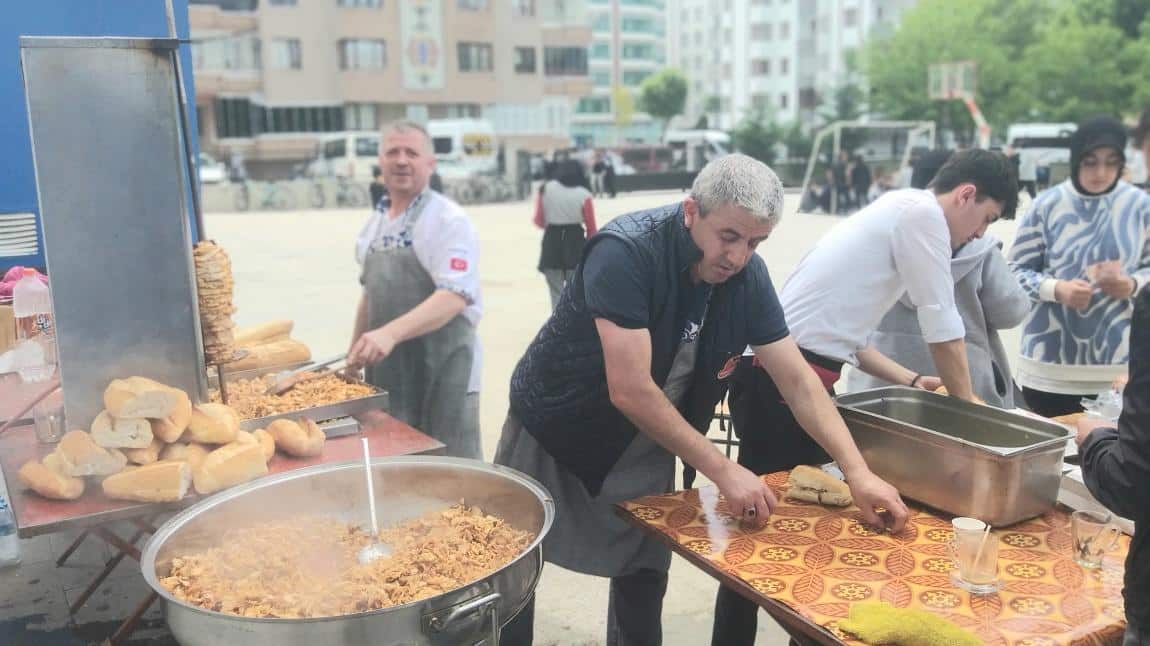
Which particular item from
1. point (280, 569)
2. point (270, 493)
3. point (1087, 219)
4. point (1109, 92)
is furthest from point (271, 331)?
point (1109, 92)

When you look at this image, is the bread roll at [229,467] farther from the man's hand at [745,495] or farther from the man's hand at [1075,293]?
the man's hand at [1075,293]

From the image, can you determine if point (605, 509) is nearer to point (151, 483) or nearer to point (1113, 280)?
point (151, 483)

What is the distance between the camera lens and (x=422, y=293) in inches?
127

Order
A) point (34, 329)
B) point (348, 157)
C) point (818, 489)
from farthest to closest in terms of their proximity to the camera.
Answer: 1. point (348, 157)
2. point (34, 329)
3. point (818, 489)

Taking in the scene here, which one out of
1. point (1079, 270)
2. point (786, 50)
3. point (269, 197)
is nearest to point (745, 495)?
point (1079, 270)

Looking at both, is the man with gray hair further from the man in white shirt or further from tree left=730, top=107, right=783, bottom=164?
tree left=730, top=107, right=783, bottom=164

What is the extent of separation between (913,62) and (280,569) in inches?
1605

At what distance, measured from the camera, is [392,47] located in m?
37.3

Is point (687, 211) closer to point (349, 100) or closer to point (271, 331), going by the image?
point (271, 331)

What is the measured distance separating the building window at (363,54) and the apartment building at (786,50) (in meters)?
23.2

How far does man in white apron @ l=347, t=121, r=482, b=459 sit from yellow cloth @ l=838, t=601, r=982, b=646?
1896mm

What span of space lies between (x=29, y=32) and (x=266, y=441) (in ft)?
7.13

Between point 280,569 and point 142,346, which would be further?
point 142,346

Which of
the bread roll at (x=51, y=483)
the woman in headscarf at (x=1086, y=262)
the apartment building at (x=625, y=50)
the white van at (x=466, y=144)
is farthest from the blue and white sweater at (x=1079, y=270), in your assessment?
the apartment building at (x=625, y=50)
